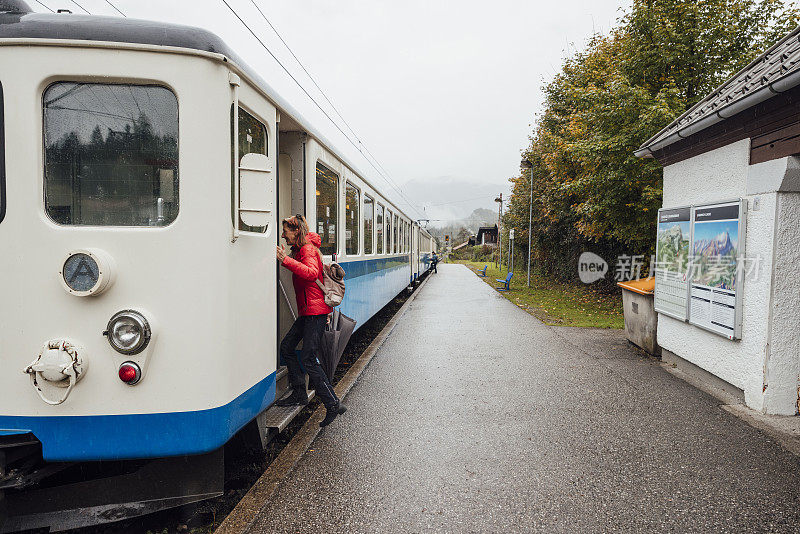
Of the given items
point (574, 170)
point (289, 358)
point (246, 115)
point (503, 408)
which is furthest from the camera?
point (574, 170)

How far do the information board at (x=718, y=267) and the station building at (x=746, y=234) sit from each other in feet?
0.04

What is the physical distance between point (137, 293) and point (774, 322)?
18.0ft

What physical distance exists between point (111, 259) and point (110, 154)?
1.88ft

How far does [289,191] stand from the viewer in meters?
4.89

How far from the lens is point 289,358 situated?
14.8ft

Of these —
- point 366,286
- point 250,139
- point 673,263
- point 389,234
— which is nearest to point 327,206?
point 250,139

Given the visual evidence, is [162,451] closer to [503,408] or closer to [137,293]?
[137,293]

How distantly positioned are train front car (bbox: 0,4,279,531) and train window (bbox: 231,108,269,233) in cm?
27

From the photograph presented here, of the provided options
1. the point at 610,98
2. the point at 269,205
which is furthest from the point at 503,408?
the point at 610,98

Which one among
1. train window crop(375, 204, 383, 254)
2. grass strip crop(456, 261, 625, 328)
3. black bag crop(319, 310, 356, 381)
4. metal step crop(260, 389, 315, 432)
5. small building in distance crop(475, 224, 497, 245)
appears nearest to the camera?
metal step crop(260, 389, 315, 432)

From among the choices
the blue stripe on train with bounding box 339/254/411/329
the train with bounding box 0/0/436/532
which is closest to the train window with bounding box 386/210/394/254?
the blue stripe on train with bounding box 339/254/411/329

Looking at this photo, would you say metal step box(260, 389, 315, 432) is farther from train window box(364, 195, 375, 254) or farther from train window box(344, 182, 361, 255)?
train window box(364, 195, 375, 254)

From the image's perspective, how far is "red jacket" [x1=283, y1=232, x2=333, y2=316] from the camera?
13.5 ft

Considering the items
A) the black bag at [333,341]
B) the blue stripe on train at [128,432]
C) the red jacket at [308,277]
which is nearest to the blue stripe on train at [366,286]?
the black bag at [333,341]
